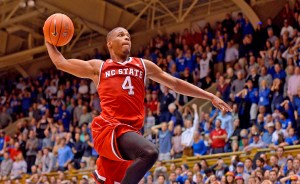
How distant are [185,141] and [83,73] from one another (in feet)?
30.6

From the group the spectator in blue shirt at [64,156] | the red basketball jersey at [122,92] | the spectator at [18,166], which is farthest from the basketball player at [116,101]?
the spectator at [18,166]

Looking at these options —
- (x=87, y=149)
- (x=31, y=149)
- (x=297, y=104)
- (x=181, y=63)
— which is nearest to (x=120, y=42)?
(x=297, y=104)

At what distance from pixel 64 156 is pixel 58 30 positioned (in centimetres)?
1194

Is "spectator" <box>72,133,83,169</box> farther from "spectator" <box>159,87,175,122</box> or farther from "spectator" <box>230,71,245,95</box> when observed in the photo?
"spectator" <box>230,71,245,95</box>

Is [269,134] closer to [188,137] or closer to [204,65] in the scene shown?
[188,137]

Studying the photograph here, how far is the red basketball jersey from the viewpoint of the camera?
592 centimetres

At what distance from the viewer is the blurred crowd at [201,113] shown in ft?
44.3

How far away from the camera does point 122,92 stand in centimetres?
596

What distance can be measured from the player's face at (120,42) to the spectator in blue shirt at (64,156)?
11.9 meters

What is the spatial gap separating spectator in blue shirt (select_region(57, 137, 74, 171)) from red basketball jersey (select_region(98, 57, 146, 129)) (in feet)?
39.0

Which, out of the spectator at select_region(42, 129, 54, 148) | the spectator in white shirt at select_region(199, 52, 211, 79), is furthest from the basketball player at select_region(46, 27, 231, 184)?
the spectator at select_region(42, 129, 54, 148)

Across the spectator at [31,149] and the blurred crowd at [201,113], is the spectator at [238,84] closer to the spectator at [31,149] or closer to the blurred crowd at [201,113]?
the blurred crowd at [201,113]

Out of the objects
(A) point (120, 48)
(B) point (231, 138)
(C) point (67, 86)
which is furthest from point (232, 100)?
(A) point (120, 48)

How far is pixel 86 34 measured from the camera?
24859 mm
